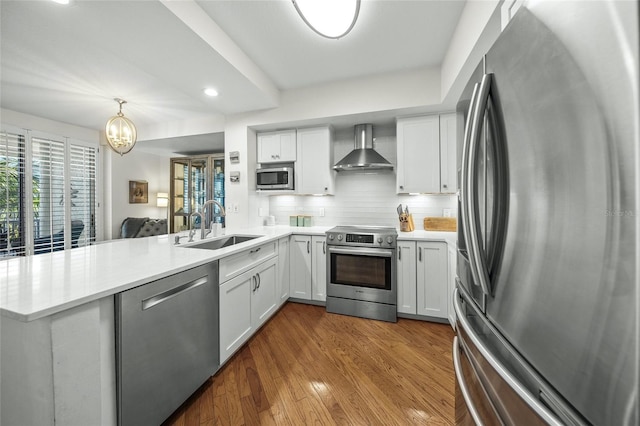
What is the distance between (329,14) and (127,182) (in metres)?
5.39

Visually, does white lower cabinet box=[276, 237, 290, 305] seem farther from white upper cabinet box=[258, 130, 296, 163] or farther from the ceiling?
the ceiling

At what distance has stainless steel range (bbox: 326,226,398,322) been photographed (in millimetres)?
2656

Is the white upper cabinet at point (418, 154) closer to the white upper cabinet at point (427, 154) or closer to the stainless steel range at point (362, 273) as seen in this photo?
the white upper cabinet at point (427, 154)

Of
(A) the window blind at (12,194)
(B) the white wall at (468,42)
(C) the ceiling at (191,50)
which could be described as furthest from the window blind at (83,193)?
(B) the white wall at (468,42)

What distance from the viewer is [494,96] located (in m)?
0.71

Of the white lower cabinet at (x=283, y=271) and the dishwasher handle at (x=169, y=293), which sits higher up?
the dishwasher handle at (x=169, y=293)

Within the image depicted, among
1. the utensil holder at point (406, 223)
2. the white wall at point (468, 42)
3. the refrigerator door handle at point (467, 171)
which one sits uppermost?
the white wall at point (468, 42)

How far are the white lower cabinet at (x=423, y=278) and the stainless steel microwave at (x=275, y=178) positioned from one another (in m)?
1.61

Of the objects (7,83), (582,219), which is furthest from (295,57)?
(7,83)

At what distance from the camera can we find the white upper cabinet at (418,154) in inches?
113

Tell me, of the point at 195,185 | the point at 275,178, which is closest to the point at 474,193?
the point at 275,178

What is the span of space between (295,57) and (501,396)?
2849 mm

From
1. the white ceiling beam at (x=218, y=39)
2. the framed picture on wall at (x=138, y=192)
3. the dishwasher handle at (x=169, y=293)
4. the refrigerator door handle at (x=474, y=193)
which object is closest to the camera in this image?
the refrigerator door handle at (x=474, y=193)

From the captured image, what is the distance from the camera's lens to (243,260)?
2098mm
